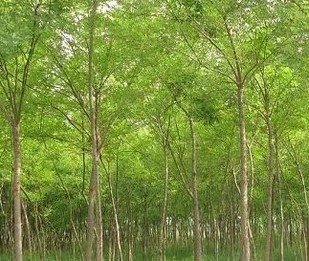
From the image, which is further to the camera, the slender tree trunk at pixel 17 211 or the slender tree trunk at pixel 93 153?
the slender tree trunk at pixel 93 153

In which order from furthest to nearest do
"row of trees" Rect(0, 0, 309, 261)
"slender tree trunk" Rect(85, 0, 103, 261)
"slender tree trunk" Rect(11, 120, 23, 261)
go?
1. "slender tree trunk" Rect(85, 0, 103, 261)
2. "slender tree trunk" Rect(11, 120, 23, 261)
3. "row of trees" Rect(0, 0, 309, 261)

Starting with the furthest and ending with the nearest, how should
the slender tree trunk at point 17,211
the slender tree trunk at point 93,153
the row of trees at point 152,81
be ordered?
1. the slender tree trunk at point 93,153
2. the slender tree trunk at point 17,211
3. the row of trees at point 152,81

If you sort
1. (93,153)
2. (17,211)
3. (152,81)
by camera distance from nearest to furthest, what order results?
(17,211) → (93,153) → (152,81)

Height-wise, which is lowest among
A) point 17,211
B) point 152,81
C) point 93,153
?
point 17,211

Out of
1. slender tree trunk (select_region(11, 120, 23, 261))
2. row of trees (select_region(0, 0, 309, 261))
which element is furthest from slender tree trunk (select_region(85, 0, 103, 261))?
slender tree trunk (select_region(11, 120, 23, 261))

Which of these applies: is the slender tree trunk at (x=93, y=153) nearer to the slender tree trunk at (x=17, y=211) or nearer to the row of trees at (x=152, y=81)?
the row of trees at (x=152, y=81)

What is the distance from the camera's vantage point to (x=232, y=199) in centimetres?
3522

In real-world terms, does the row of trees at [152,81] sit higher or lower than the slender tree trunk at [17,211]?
higher

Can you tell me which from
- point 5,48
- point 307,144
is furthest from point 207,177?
point 5,48

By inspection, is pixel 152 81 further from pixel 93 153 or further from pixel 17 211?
pixel 17 211

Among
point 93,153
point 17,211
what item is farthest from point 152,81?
point 17,211

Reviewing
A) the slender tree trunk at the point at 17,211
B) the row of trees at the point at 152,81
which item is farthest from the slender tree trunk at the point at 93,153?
the slender tree trunk at the point at 17,211

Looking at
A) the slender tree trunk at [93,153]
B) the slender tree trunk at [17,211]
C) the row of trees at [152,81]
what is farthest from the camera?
the slender tree trunk at [93,153]

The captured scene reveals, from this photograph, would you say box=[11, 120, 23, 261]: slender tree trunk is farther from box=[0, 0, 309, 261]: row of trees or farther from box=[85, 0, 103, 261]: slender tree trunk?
box=[85, 0, 103, 261]: slender tree trunk
